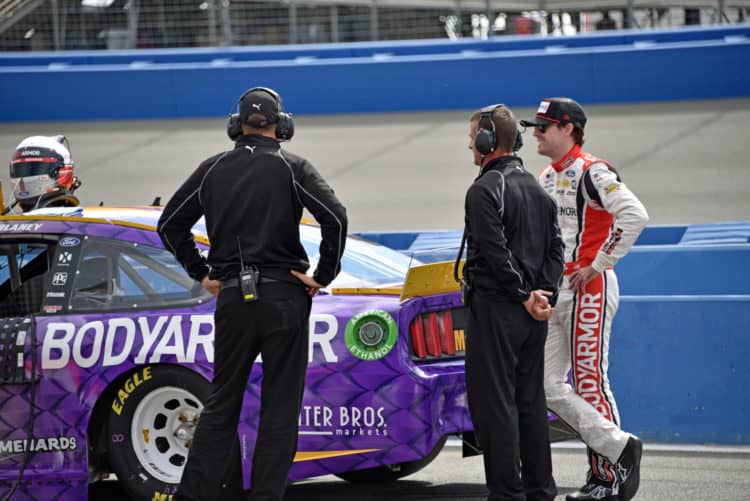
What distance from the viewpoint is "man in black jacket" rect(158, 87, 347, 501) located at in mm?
5156

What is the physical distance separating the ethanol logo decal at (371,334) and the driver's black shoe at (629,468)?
122 cm

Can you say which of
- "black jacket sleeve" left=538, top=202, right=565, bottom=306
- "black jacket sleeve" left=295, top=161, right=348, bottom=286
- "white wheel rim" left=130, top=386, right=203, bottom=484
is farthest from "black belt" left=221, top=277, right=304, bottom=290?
"black jacket sleeve" left=538, top=202, right=565, bottom=306

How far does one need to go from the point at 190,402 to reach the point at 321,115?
40.6 ft

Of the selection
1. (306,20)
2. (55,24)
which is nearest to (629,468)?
(306,20)

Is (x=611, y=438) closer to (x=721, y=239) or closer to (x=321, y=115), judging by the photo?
(x=721, y=239)

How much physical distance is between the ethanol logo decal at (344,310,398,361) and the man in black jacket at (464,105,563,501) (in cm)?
50

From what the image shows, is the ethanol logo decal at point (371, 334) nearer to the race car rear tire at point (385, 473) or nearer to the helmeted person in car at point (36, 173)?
the race car rear tire at point (385, 473)

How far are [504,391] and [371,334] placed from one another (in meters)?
0.76

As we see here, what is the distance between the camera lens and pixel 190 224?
5418 millimetres

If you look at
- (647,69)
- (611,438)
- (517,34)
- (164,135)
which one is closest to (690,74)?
(647,69)

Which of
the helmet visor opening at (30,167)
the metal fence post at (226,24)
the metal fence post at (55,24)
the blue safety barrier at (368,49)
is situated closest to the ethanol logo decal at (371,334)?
the helmet visor opening at (30,167)

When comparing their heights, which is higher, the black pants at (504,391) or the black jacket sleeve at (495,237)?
the black jacket sleeve at (495,237)

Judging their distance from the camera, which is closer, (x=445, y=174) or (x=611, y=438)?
(x=611, y=438)

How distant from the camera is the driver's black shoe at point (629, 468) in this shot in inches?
232
